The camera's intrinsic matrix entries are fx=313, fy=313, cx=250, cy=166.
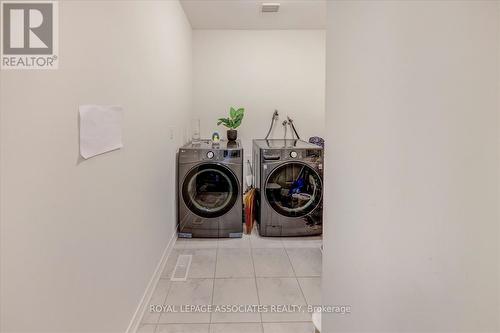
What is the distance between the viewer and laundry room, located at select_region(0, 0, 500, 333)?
53 centimetres

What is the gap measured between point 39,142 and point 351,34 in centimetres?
96

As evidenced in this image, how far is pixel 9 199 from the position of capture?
82 cm

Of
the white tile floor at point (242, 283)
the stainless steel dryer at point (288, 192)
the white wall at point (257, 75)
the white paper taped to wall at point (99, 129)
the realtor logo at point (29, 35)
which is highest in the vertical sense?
the white wall at point (257, 75)

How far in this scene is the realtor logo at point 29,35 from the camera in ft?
2.76

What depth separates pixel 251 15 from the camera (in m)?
3.56

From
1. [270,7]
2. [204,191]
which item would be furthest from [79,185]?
[270,7]

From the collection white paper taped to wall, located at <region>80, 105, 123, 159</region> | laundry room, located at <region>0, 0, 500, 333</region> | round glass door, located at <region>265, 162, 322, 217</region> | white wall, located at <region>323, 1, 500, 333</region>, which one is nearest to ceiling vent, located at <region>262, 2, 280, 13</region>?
laundry room, located at <region>0, 0, 500, 333</region>

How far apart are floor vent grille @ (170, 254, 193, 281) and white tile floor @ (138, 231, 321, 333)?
0.04 metres

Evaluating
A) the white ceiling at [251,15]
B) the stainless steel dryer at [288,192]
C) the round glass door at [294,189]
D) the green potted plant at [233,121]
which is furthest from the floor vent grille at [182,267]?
the white ceiling at [251,15]

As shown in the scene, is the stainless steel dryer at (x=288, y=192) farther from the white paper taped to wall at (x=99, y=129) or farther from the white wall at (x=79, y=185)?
the white paper taped to wall at (x=99, y=129)

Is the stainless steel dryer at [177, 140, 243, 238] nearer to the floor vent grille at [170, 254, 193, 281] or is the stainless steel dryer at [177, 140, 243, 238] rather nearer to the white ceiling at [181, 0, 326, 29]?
the floor vent grille at [170, 254, 193, 281]

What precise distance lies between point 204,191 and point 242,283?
1.19 m

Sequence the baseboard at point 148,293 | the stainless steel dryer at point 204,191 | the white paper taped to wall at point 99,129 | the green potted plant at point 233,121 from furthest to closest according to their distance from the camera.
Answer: the green potted plant at point 233,121, the stainless steel dryer at point 204,191, the baseboard at point 148,293, the white paper taped to wall at point 99,129

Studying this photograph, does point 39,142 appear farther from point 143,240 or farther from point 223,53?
point 223,53
